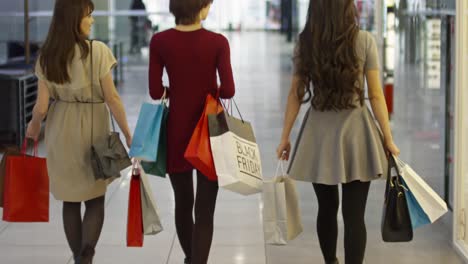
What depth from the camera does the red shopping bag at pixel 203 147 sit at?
394cm

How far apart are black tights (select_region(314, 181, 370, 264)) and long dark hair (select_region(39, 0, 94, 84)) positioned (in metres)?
1.27

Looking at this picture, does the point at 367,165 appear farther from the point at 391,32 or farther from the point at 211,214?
the point at 391,32

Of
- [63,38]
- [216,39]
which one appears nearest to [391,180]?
[216,39]

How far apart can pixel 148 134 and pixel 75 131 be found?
377mm

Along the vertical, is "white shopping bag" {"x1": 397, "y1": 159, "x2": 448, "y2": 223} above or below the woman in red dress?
below

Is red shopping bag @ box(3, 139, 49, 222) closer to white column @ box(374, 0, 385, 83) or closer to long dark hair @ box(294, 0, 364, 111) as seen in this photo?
long dark hair @ box(294, 0, 364, 111)

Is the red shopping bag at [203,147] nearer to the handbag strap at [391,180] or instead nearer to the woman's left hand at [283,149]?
the woman's left hand at [283,149]

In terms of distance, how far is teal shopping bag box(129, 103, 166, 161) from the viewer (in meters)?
4.10

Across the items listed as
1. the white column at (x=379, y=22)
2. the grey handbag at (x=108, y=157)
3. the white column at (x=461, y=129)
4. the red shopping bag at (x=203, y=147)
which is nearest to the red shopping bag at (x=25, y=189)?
the grey handbag at (x=108, y=157)

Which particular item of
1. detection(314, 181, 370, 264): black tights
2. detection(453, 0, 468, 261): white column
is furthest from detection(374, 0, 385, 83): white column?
detection(314, 181, 370, 264): black tights

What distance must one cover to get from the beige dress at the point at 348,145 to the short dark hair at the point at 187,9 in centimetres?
67

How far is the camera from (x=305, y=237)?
557 centimetres

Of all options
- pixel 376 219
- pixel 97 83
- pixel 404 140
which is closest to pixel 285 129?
pixel 97 83

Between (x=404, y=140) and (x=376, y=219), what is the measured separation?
195cm
